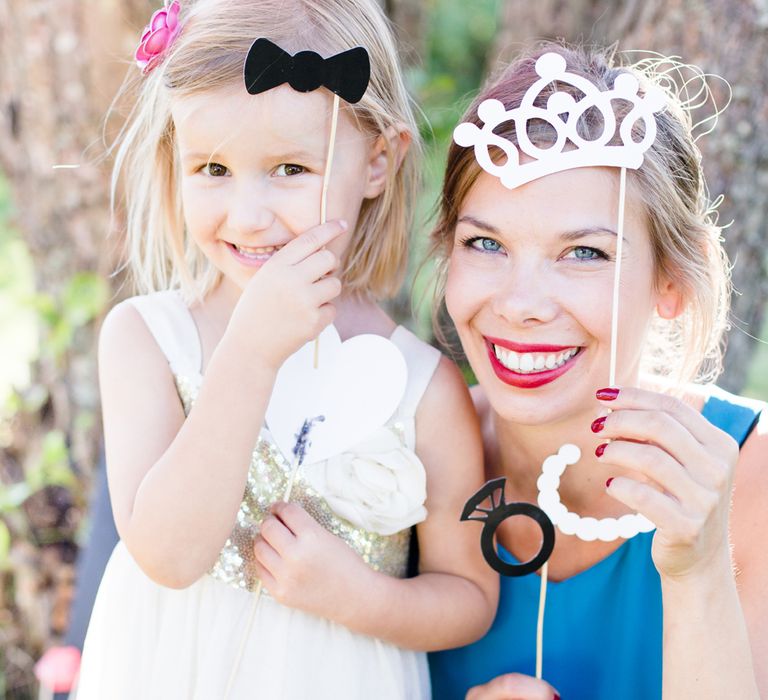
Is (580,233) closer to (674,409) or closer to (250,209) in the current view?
(674,409)

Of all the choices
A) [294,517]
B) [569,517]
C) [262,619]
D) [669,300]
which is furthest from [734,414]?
[262,619]

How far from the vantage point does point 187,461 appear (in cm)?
169

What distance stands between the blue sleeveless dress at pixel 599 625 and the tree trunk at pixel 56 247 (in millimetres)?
1667

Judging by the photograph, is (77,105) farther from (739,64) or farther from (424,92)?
(739,64)

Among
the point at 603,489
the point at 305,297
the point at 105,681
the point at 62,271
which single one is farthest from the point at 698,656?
the point at 62,271

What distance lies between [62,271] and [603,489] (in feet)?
6.45

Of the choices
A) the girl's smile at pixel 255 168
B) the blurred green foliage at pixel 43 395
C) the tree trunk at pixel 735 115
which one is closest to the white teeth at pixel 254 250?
the girl's smile at pixel 255 168

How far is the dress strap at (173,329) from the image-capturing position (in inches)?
76.9

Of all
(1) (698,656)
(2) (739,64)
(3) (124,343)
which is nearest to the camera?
(1) (698,656)

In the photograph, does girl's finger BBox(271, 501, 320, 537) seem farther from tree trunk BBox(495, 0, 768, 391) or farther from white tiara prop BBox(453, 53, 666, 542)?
tree trunk BBox(495, 0, 768, 391)

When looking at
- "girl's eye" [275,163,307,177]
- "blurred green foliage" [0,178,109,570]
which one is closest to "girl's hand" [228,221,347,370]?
"girl's eye" [275,163,307,177]

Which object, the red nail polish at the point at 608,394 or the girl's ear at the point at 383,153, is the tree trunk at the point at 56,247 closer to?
the girl's ear at the point at 383,153

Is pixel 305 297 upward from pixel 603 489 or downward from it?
upward

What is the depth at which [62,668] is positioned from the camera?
2469mm
